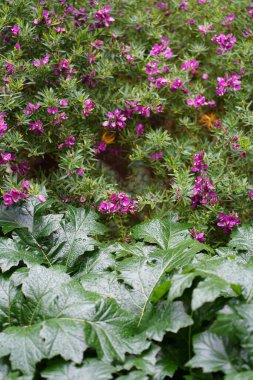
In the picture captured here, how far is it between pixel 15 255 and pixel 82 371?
2.70 ft

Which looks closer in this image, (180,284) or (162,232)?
(180,284)

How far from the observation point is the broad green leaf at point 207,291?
1.96m

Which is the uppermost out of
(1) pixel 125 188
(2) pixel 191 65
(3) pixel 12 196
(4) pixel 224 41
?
(4) pixel 224 41

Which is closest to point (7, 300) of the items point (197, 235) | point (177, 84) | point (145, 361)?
point (145, 361)

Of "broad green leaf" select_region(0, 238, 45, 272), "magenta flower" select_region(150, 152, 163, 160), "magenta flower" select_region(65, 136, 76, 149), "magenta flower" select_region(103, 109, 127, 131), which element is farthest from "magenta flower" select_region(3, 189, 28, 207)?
"magenta flower" select_region(150, 152, 163, 160)

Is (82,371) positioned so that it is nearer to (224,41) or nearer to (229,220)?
(229,220)

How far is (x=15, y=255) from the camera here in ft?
8.72

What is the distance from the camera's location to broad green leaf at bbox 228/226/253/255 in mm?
2853

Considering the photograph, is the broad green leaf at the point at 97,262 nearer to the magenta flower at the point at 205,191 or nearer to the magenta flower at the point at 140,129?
the magenta flower at the point at 205,191

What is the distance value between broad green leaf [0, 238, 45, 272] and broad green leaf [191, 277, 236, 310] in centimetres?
99

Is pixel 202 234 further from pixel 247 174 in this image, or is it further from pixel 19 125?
pixel 19 125

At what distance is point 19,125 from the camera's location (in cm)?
314

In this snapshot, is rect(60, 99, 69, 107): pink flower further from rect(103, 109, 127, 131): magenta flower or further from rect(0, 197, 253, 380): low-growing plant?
rect(0, 197, 253, 380): low-growing plant

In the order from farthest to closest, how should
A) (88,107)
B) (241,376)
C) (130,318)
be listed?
(88,107) → (130,318) → (241,376)
